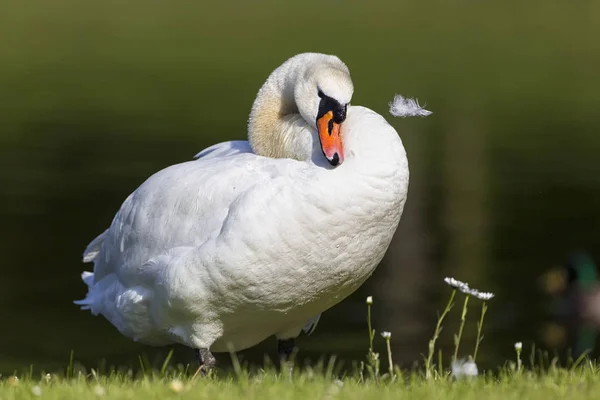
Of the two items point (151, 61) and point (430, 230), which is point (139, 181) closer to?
point (430, 230)

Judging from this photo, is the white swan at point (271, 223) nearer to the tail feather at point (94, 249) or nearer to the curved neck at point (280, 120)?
the curved neck at point (280, 120)

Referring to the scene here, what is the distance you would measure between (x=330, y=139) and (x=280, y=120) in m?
0.79

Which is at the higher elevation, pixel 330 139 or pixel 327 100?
pixel 327 100

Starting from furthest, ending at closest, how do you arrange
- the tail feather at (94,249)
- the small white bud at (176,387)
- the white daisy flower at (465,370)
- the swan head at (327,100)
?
1. the tail feather at (94,249)
2. the swan head at (327,100)
3. the white daisy flower at (465,370)
4. the small white bud at (176,387)

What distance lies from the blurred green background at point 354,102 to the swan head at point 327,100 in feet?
18.7

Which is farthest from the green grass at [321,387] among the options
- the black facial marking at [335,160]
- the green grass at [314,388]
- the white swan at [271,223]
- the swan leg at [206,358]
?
the black facial marking at [335,160]

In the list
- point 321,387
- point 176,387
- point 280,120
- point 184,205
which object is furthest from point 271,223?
point 176,387

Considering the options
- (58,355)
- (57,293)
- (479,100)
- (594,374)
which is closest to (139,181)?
(57,293)

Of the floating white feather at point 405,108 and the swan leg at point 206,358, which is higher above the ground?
the floating white feather at point 405,108

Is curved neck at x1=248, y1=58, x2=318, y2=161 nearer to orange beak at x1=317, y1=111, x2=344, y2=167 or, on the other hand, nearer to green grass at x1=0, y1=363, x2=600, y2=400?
orange beak at x1=317, y1=111, x2=344, y2=167

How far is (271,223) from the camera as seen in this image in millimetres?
6219

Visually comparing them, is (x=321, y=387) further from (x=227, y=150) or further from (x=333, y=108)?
(x=227, y=150)

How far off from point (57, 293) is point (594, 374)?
30.7 feet

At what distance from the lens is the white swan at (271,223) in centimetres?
626
